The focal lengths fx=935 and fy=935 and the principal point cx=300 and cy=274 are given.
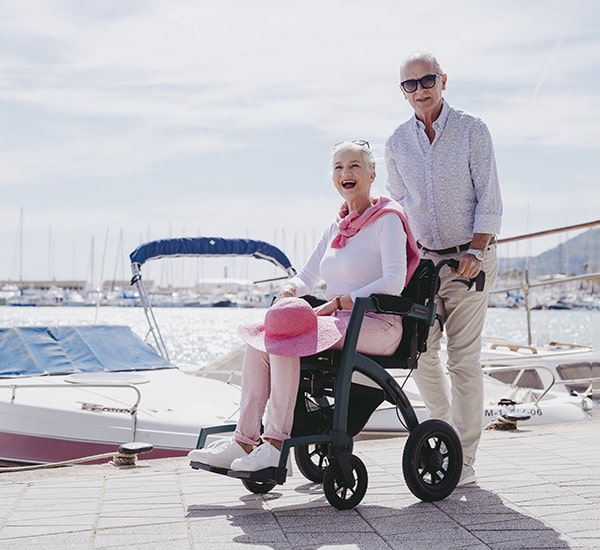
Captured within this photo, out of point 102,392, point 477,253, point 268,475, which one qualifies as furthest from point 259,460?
point 102,392

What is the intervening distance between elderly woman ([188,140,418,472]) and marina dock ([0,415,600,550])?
284mm

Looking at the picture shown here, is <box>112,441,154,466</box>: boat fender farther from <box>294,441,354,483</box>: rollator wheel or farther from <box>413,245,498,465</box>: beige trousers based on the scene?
<box>413,245,498,465</box>: beige trousers

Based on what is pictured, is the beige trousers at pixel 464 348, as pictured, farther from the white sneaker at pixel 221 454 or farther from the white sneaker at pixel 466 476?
the white sneaker at pixel 221 454

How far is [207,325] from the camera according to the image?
97.1m

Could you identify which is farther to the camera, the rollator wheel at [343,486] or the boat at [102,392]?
the boat at [102,392]

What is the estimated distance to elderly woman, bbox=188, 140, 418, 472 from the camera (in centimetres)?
370

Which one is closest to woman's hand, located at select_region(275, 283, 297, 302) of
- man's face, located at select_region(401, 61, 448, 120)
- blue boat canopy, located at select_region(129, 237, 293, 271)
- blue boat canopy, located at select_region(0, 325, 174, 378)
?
man's face, located at select_region(401, 61, 448, 120)

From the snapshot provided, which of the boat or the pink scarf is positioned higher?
the pink scarf

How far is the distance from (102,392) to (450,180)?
561 centimetres

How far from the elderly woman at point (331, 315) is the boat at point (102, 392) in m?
3.04

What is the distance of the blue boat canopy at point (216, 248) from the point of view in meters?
11.9

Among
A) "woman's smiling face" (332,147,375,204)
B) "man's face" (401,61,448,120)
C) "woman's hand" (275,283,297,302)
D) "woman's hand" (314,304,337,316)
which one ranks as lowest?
"woman's hand" (314,304,337,316)

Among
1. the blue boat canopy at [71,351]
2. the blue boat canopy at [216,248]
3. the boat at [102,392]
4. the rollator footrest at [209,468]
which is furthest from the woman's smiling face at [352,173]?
the blue boat canopy at [216,248]

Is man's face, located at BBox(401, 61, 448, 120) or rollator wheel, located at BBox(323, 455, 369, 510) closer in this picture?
rollator wheel, located at BBox(323, 455, 369, 510)
